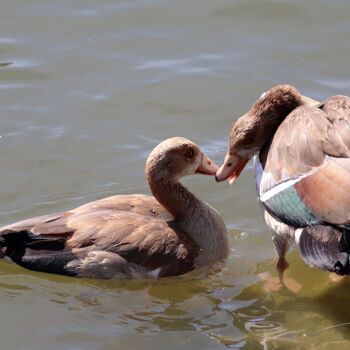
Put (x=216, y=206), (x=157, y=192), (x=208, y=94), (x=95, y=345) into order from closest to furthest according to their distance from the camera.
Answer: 1. (x=95, y=345)
2. (x=157, y=192)
3. (x=216, y=206)
4. (x=208, y=94)

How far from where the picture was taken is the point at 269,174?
6305 mm

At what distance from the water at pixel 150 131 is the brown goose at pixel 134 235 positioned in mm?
192

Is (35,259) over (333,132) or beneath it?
beneath

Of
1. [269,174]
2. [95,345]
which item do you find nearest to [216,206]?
[269,174]

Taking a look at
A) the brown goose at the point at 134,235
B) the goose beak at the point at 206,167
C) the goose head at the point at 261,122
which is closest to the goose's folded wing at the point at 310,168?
the goose head at the point at 261,122

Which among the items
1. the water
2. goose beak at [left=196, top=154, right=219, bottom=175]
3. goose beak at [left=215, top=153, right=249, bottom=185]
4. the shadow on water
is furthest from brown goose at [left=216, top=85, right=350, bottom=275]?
the water

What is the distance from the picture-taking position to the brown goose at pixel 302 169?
5500 mm

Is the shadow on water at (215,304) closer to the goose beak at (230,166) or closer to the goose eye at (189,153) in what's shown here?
the goose beak at (230,166)

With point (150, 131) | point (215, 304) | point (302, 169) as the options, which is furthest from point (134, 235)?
point (150, 131)

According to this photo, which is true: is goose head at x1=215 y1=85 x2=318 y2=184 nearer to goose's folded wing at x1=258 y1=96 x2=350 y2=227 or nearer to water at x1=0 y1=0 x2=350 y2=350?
goose's folded wing at x1=258 y1=96 x2=350 y2=227

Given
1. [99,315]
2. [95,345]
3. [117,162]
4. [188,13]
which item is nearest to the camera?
[95,345]

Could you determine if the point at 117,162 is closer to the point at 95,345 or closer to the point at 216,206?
the point at 216,206

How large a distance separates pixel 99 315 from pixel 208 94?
163 inches

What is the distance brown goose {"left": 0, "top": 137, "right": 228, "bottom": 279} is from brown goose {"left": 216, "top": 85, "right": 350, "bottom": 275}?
475 mm
